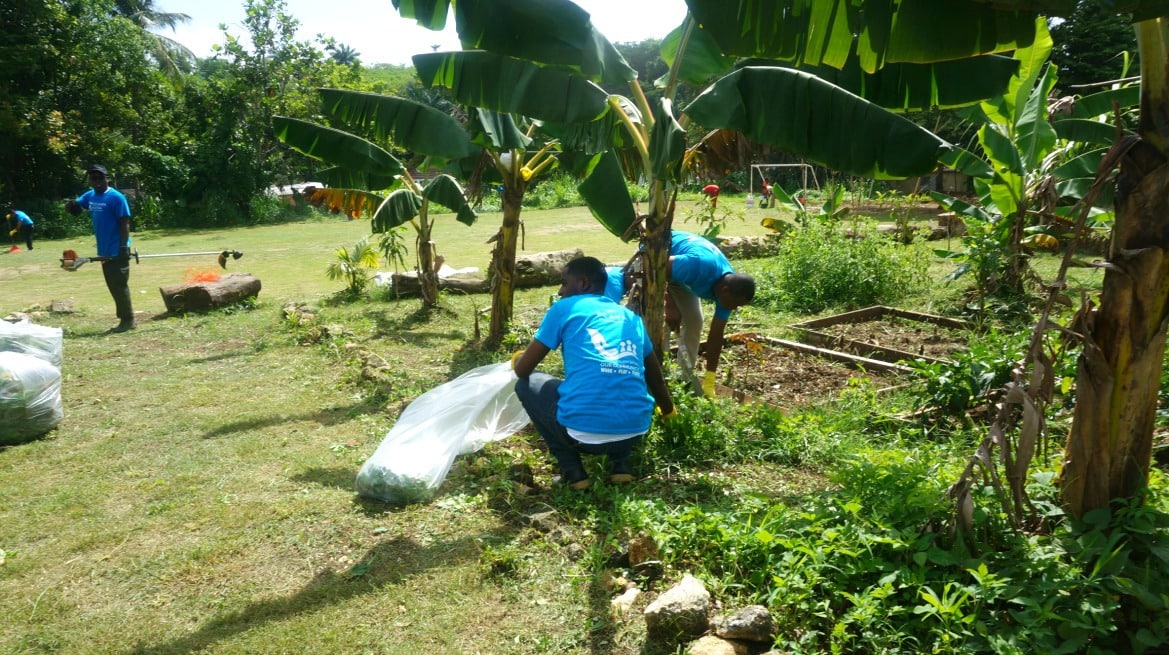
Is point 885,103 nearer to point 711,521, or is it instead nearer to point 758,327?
point 711,521

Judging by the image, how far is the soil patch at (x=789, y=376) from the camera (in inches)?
236

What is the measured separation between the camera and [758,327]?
8320 mm

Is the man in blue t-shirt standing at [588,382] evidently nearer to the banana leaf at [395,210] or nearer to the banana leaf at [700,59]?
the banana leaf at [700,59]

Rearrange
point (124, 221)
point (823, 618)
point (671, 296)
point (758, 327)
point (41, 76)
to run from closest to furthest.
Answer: point (823, 618)
point (671, 296)
point (758, 327)
point (124, 221)
point (41, 76)

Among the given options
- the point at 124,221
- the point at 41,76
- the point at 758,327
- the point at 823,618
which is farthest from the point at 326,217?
the point at 823,618

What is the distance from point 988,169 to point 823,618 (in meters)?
5.98

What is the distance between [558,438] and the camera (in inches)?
167

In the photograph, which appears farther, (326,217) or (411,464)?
(326,217)

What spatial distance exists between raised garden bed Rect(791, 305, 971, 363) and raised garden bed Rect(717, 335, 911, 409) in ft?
0.97

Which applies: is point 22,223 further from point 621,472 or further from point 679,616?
point 679,616

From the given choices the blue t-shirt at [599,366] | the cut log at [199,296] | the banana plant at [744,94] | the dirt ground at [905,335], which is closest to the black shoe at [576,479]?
the blue t-shirt at [599,366]

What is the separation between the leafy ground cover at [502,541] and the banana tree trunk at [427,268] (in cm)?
342

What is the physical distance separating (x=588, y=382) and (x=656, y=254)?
4.76ft

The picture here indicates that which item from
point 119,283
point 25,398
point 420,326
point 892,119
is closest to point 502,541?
point 892,119
